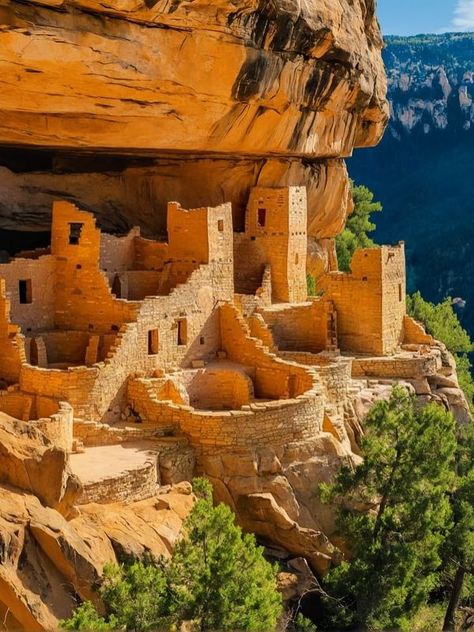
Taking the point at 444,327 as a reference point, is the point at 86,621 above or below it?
below

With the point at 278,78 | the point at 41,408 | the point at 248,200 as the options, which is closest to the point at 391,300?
the point at 248,200

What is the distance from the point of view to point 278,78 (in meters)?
22.7

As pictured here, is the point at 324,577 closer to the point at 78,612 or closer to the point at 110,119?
the point at 78,612

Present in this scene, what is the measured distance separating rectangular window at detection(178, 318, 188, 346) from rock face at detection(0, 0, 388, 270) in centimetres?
417

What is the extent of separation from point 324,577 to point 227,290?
7.14 meters

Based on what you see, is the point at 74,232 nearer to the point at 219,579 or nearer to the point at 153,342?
the point at 153,342

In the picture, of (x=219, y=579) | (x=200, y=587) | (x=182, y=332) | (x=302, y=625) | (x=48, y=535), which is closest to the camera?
(x=48, y=535)

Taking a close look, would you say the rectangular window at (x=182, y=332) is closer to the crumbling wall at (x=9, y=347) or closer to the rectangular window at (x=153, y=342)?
the rectangular window at (x=153, y=342)

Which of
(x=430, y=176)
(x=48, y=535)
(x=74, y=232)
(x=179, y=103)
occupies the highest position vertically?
(x=430, y=176)

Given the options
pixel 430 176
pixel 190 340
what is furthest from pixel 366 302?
pixel 430 176

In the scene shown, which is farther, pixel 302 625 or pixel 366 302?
pixel 366 302

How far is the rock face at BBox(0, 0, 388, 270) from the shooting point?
61.3 ft

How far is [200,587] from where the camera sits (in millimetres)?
15008

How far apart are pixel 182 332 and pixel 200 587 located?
8.00 metres
